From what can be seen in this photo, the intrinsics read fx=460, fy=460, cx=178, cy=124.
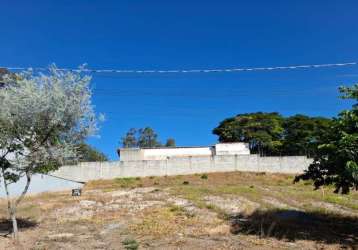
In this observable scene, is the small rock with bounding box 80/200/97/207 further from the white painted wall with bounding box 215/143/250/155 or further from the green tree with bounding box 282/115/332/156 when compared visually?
the green tree with bounding box 282/115/332/156

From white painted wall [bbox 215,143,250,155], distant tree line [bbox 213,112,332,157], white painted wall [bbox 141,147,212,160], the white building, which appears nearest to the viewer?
the white building

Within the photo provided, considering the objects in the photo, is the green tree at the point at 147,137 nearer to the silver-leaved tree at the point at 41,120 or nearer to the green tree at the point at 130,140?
the green tree at the point at 130,140

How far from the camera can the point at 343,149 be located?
13547 millimetres

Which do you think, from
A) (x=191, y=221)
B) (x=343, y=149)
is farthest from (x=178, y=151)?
(x=343, y=149)

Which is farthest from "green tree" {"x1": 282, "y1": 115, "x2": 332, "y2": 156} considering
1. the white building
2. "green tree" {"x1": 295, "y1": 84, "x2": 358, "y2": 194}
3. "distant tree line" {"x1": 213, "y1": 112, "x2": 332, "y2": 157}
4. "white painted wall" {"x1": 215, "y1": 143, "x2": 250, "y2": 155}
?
"green tree" {"x1": 295, "y1": 84, "x2": 358, "y2": 194}

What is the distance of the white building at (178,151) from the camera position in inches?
2726

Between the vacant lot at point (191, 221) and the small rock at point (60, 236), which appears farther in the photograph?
the small rock at point (60, 236)

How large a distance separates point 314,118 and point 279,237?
68593mm

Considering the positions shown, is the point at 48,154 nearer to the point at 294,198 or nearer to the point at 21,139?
the point at 21,139

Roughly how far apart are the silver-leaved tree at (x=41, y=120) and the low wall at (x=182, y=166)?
38390mm

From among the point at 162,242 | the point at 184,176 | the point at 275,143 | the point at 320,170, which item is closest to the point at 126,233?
the point at 162,242

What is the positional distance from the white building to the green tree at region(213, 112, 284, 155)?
6529 mm

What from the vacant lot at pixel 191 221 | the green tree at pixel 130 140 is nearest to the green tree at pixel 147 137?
the green tree at pixel 130 140

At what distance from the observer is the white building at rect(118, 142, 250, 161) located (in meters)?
69.2
